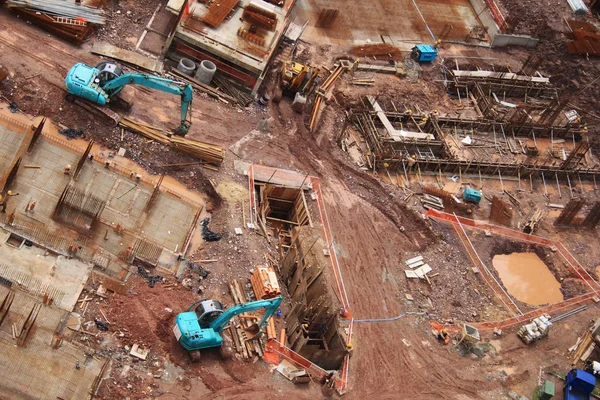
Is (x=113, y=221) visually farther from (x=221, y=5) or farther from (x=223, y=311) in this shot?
(x=221, y=5)

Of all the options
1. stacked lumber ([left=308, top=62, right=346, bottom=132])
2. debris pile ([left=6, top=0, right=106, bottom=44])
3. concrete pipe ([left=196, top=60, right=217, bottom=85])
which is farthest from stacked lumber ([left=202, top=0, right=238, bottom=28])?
stacked lumber ([left=308, top=62, right=346, bottom=132])

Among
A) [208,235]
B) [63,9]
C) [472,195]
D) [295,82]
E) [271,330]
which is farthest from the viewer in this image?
[472,195]

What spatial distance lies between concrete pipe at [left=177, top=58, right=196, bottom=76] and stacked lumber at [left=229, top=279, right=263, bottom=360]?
12763 millimetres

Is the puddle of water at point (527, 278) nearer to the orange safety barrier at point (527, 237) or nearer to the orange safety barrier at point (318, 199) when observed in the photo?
the orange safety barrier at point (527, 237)

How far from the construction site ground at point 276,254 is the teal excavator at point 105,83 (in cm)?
99

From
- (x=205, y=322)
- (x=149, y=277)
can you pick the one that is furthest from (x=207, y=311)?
(x=149, y=277)

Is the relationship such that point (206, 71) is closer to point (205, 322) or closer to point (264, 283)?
point (264, 283)

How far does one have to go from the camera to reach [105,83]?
31016mm

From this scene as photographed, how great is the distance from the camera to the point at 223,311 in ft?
84.5

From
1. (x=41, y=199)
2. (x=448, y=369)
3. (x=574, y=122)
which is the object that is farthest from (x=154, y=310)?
(x=574, y=122)

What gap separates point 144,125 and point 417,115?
1772cm

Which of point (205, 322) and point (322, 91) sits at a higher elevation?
point (322, 91)

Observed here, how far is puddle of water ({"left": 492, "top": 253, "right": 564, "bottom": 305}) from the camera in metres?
34.9

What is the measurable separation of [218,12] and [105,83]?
29.7 feet
